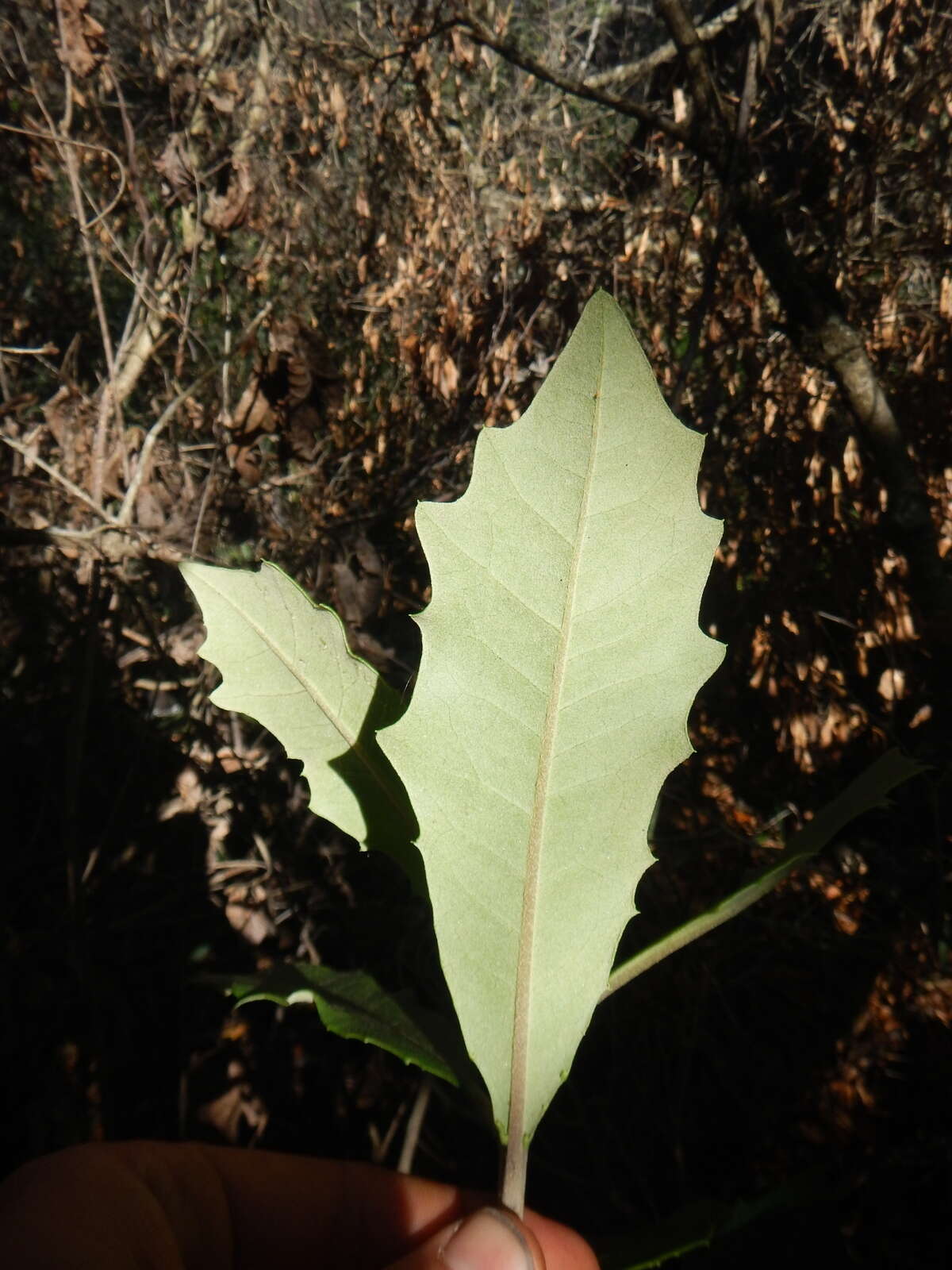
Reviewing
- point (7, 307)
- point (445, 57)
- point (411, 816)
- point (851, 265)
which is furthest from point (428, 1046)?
point (445, 57)

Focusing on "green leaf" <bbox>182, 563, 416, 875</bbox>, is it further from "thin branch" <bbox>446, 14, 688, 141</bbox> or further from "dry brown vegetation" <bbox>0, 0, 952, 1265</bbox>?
"thin branch" <bbox>446, 14, 688, 141</bbox>

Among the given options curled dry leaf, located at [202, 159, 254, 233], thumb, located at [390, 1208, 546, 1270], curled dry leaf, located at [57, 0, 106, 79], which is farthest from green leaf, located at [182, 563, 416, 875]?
curled dry leaf, located at [57, 0, 106, 79]

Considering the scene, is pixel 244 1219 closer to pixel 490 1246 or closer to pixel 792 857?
pixel 490 1246

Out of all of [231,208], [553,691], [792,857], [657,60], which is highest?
[657,60]

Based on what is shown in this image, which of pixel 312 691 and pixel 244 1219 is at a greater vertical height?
pixel 312 691

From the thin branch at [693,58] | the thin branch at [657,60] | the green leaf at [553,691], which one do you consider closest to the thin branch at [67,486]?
the green leaf at [553,691]

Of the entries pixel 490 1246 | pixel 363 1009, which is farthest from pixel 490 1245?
pixel 363 1009

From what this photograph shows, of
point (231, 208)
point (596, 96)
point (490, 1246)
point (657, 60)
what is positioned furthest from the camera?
point (657, 60)

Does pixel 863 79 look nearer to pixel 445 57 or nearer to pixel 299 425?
pixel 299 425
